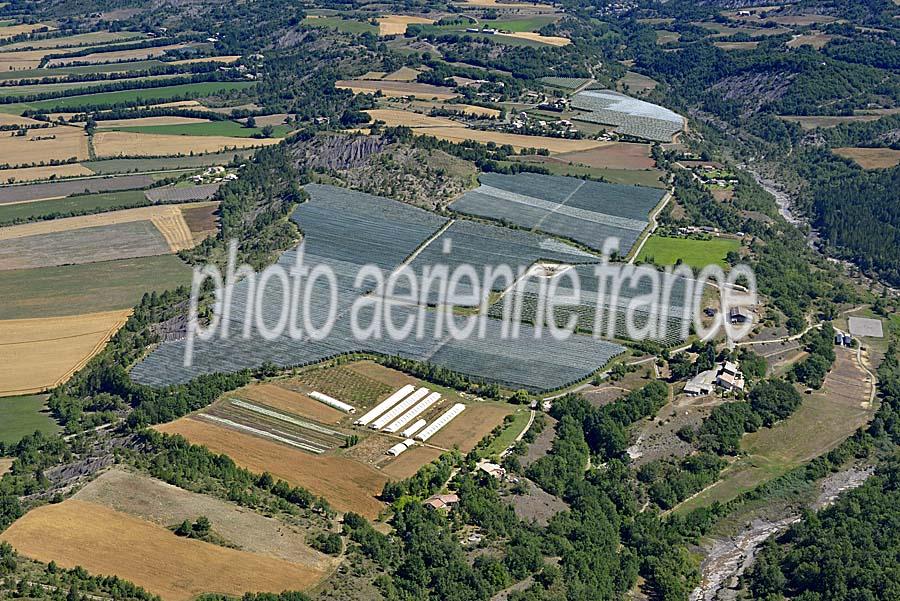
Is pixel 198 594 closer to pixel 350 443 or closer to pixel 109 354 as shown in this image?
pixel 350 443

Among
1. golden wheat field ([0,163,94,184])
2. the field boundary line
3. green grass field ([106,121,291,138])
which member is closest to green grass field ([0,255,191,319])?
golden wheat field ([0,163,94,184])

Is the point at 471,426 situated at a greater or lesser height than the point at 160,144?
lesser

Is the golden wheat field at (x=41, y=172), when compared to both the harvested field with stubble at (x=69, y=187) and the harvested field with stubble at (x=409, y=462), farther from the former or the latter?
the harvested field with stubble at (x=409, y=462)

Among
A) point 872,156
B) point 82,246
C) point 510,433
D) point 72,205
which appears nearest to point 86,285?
point 82,246

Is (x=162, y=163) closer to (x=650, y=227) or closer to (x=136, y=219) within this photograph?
(x=136, y=219)

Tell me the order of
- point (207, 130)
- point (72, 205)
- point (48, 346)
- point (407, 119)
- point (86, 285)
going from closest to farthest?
point (48, 346)
point (86, 285)
point (72, 205)
point (407, 119)
point (207, 130)

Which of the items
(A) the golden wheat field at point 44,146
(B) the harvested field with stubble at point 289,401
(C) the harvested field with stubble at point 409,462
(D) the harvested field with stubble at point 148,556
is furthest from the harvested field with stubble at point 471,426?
(A) the golden wheat field at point 44,146

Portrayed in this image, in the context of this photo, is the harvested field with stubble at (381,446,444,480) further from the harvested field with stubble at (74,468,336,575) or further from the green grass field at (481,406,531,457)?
the harvested field with stubble at (74,468,336,575)
